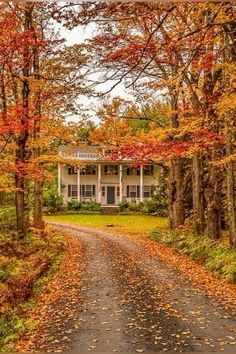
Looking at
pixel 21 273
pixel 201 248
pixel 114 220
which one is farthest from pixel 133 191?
pixel 21 273

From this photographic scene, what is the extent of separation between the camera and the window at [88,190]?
36.4 m

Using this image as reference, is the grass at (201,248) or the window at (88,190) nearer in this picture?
the grass at (201,248)

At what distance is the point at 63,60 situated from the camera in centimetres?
1399

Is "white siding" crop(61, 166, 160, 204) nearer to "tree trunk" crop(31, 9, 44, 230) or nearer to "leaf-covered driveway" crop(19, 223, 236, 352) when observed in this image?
"tree trunk" crop(31, 9, 44, 230)

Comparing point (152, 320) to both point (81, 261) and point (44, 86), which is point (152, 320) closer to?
point (81, 261)

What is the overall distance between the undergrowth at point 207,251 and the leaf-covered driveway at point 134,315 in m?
0.83

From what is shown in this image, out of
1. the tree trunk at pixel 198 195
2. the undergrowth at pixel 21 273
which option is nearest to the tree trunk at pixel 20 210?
the undergrowth at pixel 21 273

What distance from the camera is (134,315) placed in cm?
700

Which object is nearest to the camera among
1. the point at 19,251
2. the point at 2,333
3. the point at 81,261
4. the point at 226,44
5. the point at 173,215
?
the point at 2,333

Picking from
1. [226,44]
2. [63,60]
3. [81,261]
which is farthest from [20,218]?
[226,44]

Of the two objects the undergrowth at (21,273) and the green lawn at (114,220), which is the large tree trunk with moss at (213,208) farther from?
the green lawn at (114,220)

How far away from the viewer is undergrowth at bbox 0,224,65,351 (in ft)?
22.8

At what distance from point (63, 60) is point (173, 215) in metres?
7.83

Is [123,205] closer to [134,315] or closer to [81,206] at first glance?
[81,206]
